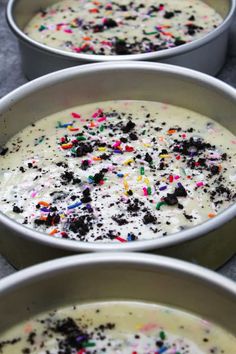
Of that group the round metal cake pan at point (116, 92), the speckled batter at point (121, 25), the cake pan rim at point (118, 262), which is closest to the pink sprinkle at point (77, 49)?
the speckled batter at point (121, 25)

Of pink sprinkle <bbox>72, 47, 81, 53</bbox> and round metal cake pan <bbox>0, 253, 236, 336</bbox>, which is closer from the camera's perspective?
round metal cake pan <bbox>0, 253, 236, 336</bbox>

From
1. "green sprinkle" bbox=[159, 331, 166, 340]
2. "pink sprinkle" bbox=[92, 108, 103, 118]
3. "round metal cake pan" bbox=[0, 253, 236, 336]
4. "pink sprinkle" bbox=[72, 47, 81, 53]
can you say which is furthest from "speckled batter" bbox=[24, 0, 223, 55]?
"green sprinkle" bbox=[159, 331, 166, 340]

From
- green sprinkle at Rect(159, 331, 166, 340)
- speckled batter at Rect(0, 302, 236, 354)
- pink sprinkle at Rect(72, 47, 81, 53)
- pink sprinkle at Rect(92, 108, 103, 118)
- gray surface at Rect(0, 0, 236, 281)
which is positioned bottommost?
gray surface at Rect(0, 0, 236, 281)

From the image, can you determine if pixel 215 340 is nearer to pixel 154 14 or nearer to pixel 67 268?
pixel 67 268

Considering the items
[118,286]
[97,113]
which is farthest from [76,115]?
[118,286]

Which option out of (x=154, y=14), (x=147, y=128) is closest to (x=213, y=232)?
(x=147, y=128)

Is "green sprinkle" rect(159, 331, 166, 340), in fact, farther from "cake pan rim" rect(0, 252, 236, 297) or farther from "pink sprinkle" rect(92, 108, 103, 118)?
"pink sprinkle" rect(92, 108, 103, 118)
